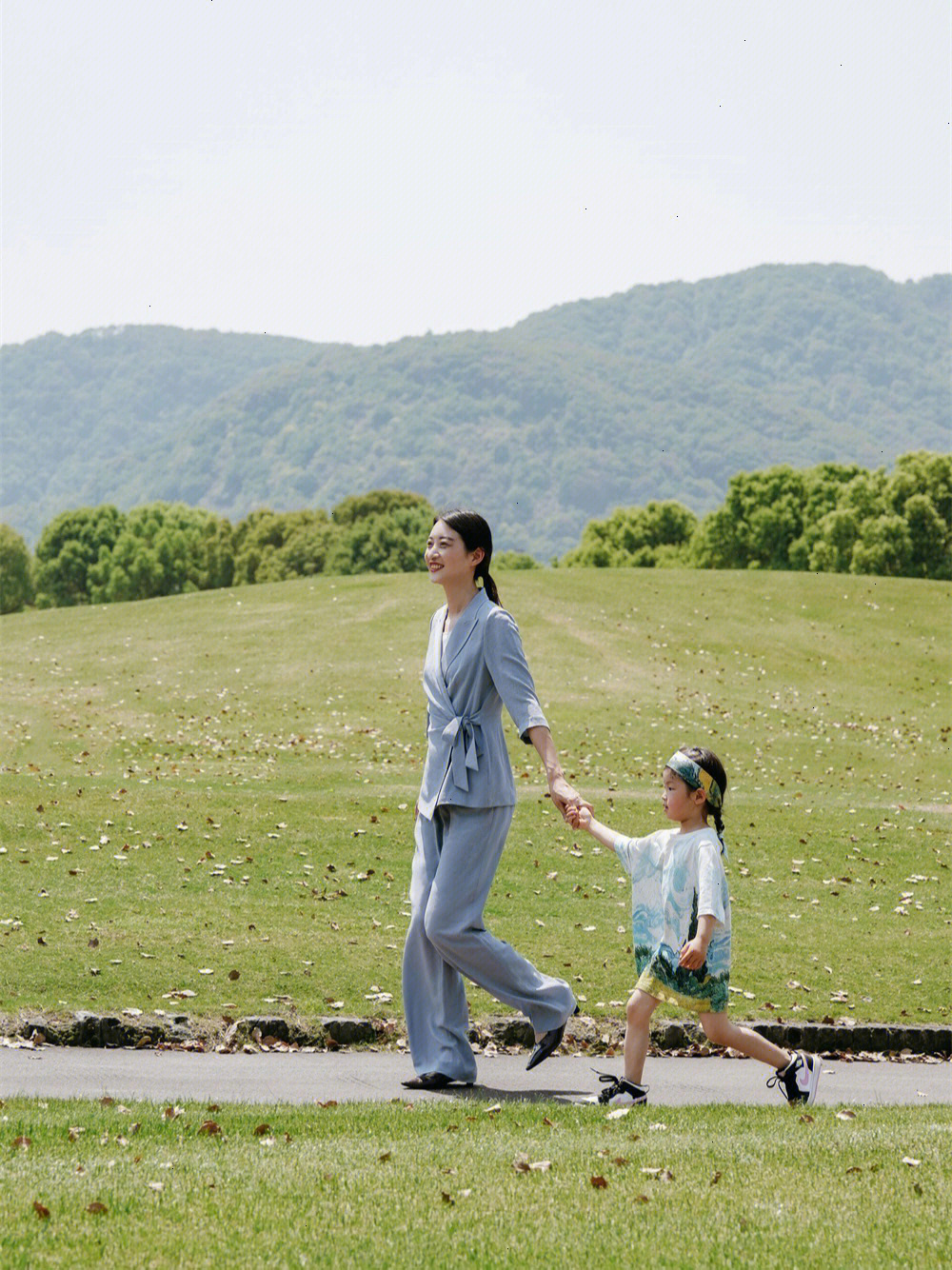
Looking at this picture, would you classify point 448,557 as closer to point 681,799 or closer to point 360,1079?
point 681,799

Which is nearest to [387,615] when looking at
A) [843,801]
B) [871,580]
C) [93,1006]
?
[871,580]

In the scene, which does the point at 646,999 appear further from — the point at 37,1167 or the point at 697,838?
the point at 37,1167

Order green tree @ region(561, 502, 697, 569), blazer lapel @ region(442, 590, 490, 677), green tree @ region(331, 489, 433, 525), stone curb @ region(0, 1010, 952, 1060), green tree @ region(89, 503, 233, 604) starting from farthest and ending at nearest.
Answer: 1. green tree @ region(331, 489, 433, 525)
2. green tree @ region(89, 503, 233, 604)
3. green tree @ region(561, 502, 697, 569)
4. stone curb @ region(0, 1010, 952, 1060)
5. blazer lapel @ region(442, 590, 490, 677)

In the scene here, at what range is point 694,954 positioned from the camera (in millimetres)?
7379

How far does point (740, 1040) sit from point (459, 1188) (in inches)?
103

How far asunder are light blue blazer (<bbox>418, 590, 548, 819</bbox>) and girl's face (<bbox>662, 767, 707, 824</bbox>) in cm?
71

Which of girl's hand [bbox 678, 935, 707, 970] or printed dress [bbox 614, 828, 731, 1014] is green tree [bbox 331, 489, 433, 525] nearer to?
printed dress [bbox 614, 828, 731, 1014]

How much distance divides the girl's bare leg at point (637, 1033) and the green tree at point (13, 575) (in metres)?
112

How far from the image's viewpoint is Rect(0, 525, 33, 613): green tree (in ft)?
379

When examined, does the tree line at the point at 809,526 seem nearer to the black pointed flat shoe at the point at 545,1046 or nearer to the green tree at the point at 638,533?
the green tree at the point at 638,533

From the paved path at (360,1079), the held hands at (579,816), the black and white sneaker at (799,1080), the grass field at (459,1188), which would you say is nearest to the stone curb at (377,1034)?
the paved path at (360,1079)

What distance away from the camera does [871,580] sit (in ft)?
155

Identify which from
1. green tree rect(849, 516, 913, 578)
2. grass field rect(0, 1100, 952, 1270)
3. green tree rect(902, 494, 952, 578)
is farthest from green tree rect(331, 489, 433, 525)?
grass field rect(0, 1100, 952, 1270)

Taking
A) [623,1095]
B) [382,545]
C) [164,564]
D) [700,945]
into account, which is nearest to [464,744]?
[700,945]
